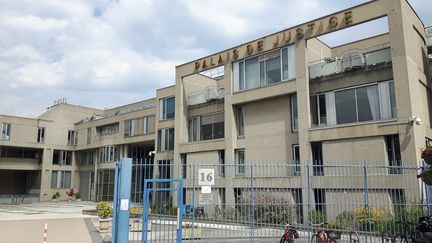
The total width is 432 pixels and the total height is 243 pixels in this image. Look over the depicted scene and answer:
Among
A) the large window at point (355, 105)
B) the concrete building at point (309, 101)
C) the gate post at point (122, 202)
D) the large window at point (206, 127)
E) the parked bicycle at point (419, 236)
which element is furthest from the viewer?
the large window at point (206, 127)

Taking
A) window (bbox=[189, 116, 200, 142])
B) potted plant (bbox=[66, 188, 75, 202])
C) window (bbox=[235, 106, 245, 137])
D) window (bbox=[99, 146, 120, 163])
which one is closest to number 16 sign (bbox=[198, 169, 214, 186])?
window (bbox=[235, 106, 245, 137])

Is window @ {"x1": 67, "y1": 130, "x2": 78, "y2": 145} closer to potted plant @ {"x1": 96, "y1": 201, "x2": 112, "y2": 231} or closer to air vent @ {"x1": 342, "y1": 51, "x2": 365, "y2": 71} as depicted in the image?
potted plant @ {"x1": 96, "y1": 201, "x2": 112, "y2": 231}

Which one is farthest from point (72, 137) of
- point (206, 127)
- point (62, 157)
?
point (206, 127)

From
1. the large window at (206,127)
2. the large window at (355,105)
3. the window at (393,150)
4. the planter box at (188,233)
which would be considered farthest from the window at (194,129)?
the window at (393,150)

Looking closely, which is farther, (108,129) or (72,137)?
(72,137)

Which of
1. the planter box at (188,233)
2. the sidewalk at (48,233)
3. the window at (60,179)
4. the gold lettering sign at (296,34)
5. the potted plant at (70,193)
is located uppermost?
the gold lettering sign at (296,34)

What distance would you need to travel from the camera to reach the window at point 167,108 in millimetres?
31634

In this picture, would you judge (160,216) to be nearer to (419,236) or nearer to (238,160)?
(419,236)

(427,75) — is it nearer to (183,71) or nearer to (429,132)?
(429,132)

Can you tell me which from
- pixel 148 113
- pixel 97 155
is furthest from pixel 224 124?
Answer: pixel 97 155

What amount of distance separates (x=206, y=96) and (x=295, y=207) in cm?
1284

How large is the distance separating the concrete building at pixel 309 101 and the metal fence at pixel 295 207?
562 mm

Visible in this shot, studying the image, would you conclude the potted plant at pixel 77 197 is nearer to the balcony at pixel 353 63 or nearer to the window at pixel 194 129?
the window at pixel 194 129

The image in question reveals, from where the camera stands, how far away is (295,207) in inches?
680
